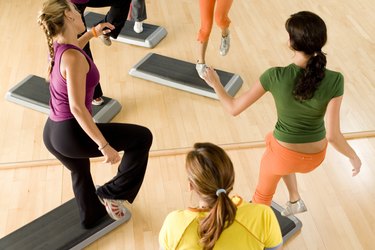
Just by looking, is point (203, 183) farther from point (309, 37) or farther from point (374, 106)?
point (374, 106)

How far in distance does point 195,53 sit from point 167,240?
3099mm

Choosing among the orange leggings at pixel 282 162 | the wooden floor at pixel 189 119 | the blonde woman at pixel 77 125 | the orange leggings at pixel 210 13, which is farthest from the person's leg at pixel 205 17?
the orange leggings at pixel 282 162

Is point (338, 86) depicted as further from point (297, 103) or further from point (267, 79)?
point (267, 79)

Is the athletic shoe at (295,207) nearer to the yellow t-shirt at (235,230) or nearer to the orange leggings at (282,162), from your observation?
the orange leggings at (282,162)

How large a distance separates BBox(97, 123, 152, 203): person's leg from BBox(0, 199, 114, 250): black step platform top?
11.4 inches

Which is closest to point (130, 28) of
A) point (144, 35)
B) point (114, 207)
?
point (144, 35)

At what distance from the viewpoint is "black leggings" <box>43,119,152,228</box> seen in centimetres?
257

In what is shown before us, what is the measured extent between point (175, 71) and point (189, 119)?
0.61 metres

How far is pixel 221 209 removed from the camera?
1708mm

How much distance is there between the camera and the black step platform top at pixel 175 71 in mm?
4242

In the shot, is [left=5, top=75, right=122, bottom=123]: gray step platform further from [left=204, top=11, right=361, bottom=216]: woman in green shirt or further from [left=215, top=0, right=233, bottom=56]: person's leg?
[left=204, top=11, right=361, bottom=216]: woman in green shirt

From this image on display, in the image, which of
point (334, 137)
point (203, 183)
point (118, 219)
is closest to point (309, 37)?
Answer: point (334, 137)

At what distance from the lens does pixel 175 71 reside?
4.38 m

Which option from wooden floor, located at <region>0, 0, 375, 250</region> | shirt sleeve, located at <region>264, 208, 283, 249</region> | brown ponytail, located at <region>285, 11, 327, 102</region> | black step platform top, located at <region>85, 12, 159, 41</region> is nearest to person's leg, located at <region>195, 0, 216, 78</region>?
wooden floor, located at <region>0, 0, 375, 250</region>
